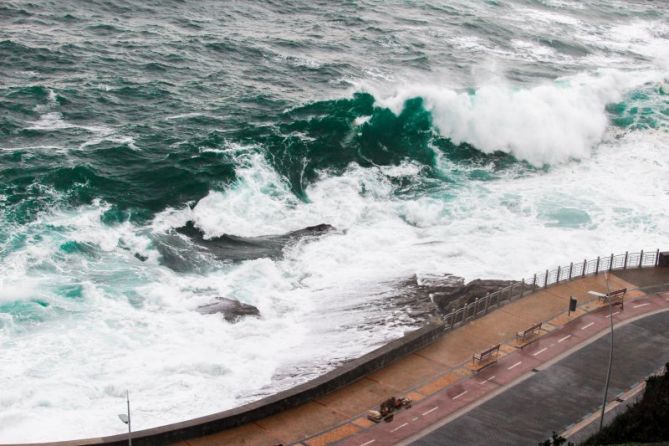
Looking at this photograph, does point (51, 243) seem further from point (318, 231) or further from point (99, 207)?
point (318, 231)

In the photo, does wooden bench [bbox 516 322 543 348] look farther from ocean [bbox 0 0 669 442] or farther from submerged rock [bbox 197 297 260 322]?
submerged rock [bbox 197 297 260 322]

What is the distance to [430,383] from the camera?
34.1m

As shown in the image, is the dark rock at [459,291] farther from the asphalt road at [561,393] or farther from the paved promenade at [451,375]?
the asphalt road at [561,393]

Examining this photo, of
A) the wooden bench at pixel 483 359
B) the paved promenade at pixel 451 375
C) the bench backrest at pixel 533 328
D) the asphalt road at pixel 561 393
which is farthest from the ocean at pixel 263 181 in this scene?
the asphalt road at pixel 561 393

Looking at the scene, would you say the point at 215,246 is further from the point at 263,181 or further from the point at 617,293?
the point at 617,293

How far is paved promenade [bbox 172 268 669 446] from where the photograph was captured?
30.7m

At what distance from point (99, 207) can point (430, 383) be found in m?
24.0

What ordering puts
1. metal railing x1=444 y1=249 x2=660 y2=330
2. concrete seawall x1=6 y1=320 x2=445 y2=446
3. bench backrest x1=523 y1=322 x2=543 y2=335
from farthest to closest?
metal railing x1=444 y1=249 x2=660 y2=330 → bench backrest x1=523 y1=322 x2=543 y2=335 → concrete seawall x1=6 y1=320 x2=445 y2=446

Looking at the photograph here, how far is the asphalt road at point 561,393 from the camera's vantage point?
1217 inches

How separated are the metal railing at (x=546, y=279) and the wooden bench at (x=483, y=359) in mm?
2869

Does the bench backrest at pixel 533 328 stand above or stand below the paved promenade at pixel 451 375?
above

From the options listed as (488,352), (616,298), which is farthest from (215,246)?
(616,298)

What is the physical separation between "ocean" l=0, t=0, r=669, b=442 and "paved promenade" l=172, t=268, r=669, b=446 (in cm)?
305

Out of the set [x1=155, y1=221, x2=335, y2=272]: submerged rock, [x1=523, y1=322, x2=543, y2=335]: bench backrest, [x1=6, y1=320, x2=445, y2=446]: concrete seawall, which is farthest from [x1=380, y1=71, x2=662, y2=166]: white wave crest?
[x1=6, y1=320, x2=445, y2=446]: concrete seawall
